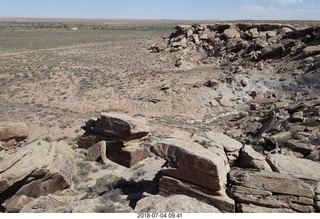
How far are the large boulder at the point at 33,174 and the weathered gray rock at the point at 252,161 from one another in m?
7.53

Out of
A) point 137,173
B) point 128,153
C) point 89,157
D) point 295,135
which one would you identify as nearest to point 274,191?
→ point 137,173

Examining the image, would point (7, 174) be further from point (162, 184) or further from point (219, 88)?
point (219, 88)

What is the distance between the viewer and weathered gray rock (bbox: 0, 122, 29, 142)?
17.9m

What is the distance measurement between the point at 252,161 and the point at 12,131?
41.9 ft

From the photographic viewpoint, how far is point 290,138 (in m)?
19.1

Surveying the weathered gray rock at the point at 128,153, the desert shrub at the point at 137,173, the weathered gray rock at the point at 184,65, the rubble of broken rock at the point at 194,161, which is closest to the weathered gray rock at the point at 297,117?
the rubble of broken rock at the point at 194,161

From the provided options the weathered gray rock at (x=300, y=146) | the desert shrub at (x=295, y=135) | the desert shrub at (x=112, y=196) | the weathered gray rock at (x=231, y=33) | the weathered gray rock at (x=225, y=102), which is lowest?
the weathered gray rock at (x=225, y=102)

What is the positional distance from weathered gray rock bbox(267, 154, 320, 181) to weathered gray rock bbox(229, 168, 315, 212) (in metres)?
0.56

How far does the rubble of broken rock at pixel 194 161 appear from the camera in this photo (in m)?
11.0

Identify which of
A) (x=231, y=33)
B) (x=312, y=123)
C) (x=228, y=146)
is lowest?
(x=312, y=123)

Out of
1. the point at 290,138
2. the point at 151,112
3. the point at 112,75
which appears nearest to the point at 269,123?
the point at 290,138

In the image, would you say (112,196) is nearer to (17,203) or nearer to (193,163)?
(17,203)

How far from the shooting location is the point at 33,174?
13961 mm

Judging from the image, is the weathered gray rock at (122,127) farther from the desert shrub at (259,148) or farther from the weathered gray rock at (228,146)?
the desert shrub at (259,148)
